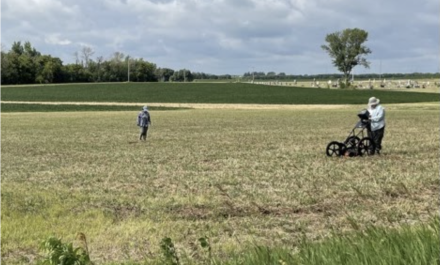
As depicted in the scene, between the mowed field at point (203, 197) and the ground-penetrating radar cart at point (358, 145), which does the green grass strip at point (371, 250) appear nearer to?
the mowed field at point (203, 197)

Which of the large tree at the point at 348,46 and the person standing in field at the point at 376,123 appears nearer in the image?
the person standing in field at the point at 376,123

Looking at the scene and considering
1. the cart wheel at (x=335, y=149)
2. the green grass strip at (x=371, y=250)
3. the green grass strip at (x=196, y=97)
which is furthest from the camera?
the green grass strip at (x=196, y=97)

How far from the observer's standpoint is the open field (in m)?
7.80

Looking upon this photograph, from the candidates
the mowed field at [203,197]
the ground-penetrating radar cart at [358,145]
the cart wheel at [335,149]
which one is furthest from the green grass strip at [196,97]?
the mowed field at [203,197]

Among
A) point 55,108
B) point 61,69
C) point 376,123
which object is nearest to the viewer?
point 376,123

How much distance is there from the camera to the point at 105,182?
516 inches

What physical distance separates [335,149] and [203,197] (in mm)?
7975

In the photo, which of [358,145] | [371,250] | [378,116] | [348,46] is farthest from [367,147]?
[348,46]

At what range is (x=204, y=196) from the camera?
11.0 m

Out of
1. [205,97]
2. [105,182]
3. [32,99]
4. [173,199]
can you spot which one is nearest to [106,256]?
[173,199]

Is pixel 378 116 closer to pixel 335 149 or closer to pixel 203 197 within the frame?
pixel 335 149

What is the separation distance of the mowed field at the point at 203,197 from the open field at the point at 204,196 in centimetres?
2

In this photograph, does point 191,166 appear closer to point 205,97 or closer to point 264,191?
point 264,191

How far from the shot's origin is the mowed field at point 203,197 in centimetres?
775
